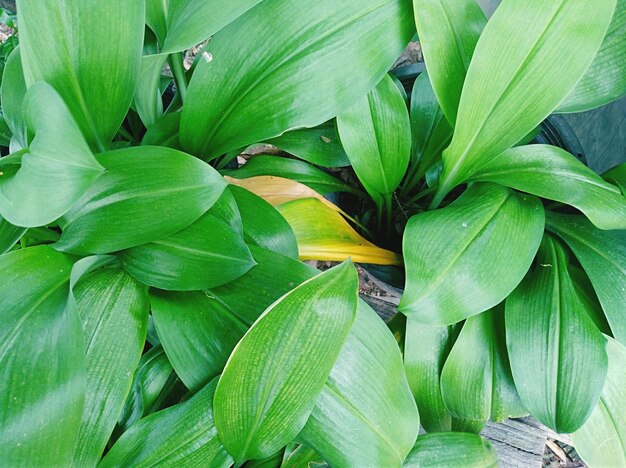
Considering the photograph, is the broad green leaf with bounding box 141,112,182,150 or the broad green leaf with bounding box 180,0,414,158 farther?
the broad green leaf with bounding box 141,112,182,150

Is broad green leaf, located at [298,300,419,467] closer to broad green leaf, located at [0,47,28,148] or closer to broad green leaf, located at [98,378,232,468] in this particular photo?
broad green leaf, located at [98,378,232,468]

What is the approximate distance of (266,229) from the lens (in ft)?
2.04

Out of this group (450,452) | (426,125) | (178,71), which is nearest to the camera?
(450,452)

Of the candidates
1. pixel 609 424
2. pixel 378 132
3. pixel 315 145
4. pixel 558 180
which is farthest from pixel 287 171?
pixel 609 424

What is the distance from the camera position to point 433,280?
1.81ft

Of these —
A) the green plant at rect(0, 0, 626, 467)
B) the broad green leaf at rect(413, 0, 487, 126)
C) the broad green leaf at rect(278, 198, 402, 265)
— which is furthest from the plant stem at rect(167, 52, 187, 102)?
the broad green leaf at rect(413, 0, 487, 126)

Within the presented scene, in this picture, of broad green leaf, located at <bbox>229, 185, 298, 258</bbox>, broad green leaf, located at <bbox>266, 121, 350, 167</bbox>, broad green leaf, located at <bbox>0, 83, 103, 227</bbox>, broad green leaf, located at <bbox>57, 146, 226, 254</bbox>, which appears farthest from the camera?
broad green leaf, located at <bbox>266, 121, 350, 167</bbox>

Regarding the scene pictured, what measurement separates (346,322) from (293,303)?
56 millimetres

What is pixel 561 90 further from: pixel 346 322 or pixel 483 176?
pixel 346 322

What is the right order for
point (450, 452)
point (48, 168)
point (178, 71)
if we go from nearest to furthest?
point (48, 168), point (450, 452), point (178, 71)

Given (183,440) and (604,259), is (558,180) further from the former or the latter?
(183,440)

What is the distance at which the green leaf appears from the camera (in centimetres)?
49

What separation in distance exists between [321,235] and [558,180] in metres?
0.32

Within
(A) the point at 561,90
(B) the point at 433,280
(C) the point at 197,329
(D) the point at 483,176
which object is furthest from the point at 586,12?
(C) the point at 197,329
